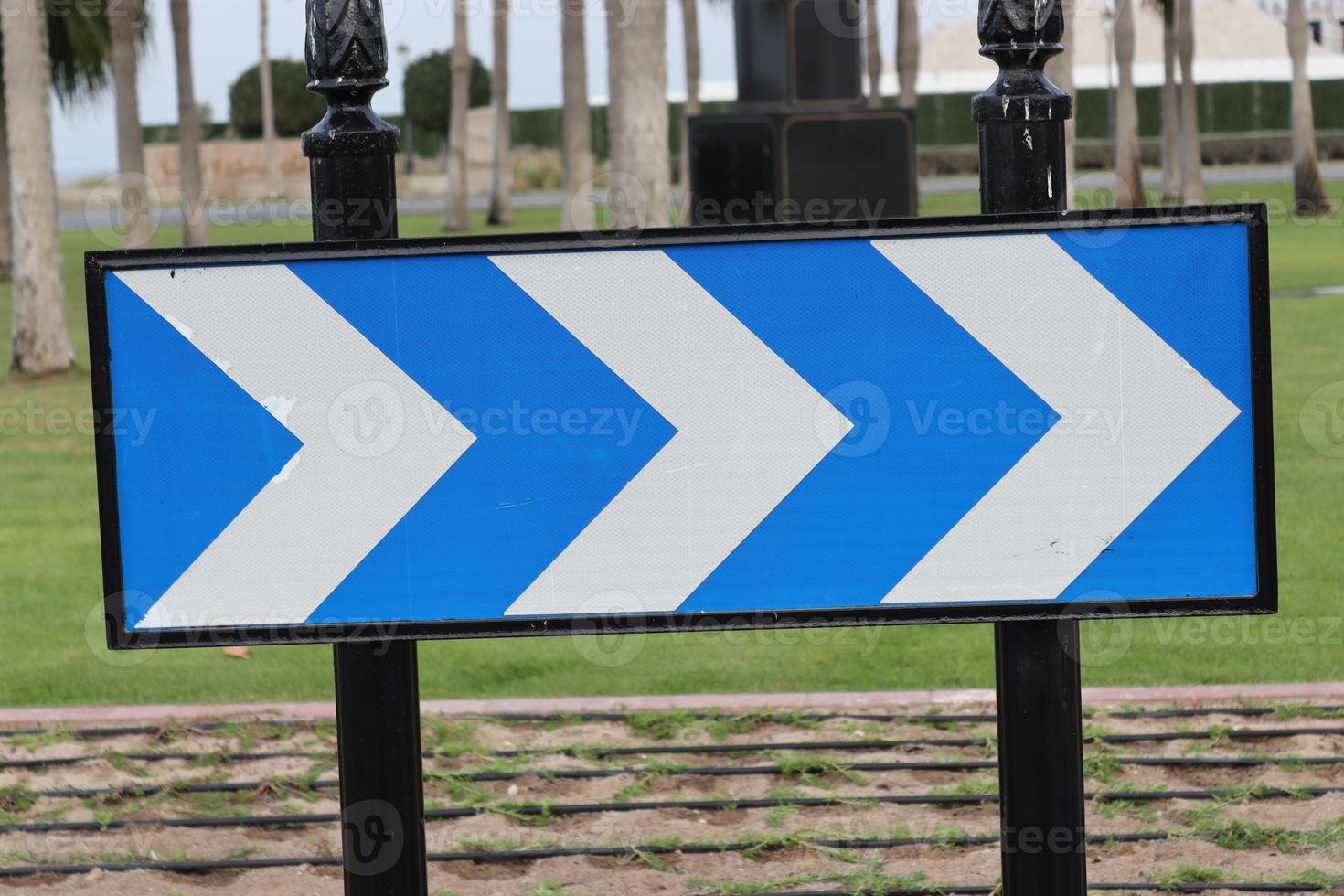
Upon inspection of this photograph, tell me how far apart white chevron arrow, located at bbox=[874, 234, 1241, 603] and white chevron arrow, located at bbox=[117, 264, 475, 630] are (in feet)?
2.16

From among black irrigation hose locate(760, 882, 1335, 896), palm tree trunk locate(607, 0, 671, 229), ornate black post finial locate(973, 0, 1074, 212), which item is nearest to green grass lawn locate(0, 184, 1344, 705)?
black irrigation hose locate(760, 882, 1335, 896)

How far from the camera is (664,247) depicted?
7.16ft

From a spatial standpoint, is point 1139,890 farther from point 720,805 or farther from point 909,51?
point 909,51

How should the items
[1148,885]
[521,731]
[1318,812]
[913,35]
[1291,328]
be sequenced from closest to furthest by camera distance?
[1148,885]
[1318,812]
[521,731]
[1291,328]
[913,35]

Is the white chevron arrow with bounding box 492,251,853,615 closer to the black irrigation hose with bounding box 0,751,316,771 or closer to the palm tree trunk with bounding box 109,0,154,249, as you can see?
the black irrigation hose with bounding box 0,751,316,771

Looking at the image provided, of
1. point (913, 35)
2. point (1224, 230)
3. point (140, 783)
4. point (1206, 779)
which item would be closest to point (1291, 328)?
point (1206, 779)

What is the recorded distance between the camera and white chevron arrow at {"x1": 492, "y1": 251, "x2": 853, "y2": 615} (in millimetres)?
2188

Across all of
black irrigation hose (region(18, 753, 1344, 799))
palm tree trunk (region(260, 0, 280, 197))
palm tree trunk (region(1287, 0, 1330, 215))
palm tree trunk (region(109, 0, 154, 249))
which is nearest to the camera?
black irrigation hose (region(18, 753, 1344, 799))

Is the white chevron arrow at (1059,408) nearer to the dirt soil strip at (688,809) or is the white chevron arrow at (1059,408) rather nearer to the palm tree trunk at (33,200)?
the dirt soil strip at (688,809)

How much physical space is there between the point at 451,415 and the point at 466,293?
16cm

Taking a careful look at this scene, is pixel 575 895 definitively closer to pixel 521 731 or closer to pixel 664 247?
pixel 521 731

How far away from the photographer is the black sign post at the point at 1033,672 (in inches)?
85.4

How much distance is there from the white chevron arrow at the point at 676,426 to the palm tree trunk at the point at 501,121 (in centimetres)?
3555

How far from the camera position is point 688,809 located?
4.45m
